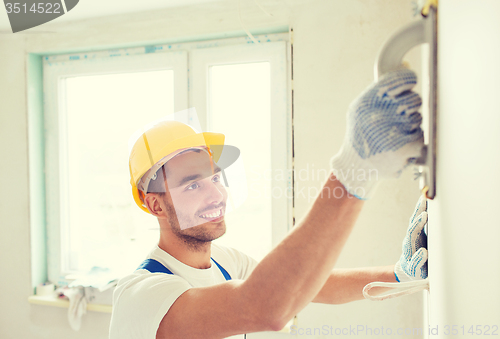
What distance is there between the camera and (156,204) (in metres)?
1.08

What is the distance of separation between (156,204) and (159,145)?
7.9 inches

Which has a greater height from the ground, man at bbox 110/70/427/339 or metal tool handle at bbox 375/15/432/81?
metal tool handle at bbox 375/15/432/81

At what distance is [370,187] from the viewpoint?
0.44 meters

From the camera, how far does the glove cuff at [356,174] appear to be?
0.44 metres

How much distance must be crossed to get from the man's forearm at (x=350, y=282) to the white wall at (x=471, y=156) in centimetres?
62

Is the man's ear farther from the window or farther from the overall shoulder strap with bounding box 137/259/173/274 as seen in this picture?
the window

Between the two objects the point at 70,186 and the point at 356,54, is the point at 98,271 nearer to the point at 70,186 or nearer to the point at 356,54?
the point at 70,186

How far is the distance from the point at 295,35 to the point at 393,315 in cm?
140

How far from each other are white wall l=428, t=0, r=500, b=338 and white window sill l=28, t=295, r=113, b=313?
6.62 ft

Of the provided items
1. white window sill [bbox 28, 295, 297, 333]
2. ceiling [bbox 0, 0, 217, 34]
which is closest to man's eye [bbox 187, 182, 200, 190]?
ceiling [bbox 0, 0, 217, 34]

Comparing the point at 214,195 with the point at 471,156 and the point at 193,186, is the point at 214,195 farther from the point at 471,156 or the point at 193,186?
the point at 471,156

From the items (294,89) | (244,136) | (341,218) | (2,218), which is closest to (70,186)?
(2,218)

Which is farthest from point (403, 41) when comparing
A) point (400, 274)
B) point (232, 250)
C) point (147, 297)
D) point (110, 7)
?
point (110, 7)

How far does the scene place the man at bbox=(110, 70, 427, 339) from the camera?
0.41 m
